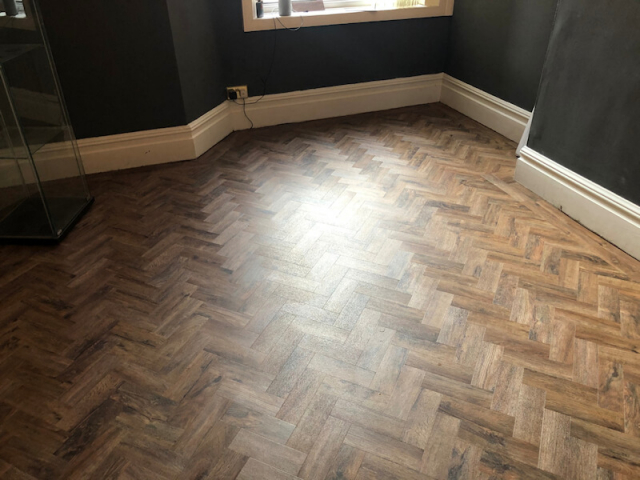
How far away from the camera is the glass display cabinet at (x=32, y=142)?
2467 millimetres

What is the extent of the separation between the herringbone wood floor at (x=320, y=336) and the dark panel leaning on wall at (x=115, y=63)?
44 cm

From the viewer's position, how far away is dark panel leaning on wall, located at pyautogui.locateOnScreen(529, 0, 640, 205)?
2422 millimetres

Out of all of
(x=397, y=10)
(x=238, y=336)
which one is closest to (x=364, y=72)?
(x=397, y=10)

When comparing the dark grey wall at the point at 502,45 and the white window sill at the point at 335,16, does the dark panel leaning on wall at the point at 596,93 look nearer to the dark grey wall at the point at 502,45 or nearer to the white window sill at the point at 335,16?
the dark grey wall at the point at 502,45

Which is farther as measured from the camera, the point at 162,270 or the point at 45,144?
the point at 45,144

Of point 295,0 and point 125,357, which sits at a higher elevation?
point 295,0

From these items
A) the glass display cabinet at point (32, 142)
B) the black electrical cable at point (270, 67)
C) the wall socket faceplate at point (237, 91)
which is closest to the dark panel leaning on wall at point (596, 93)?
the black electrical cable at point (270, 67)

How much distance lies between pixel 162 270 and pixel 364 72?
2637mm

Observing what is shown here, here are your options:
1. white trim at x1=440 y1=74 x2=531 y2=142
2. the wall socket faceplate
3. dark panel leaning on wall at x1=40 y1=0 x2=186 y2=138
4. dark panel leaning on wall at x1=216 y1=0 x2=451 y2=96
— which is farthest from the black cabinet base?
white trim at x1=440 y1=74 x2=531 y2=142

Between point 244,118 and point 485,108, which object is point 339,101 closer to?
point 244,118

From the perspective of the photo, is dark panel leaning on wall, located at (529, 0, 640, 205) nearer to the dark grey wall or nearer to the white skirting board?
the dark grey wall

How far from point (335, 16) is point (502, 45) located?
1296 mm

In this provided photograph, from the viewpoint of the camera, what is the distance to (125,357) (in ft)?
6.59

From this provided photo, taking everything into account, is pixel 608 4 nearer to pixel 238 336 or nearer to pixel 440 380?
pixel 440 380
